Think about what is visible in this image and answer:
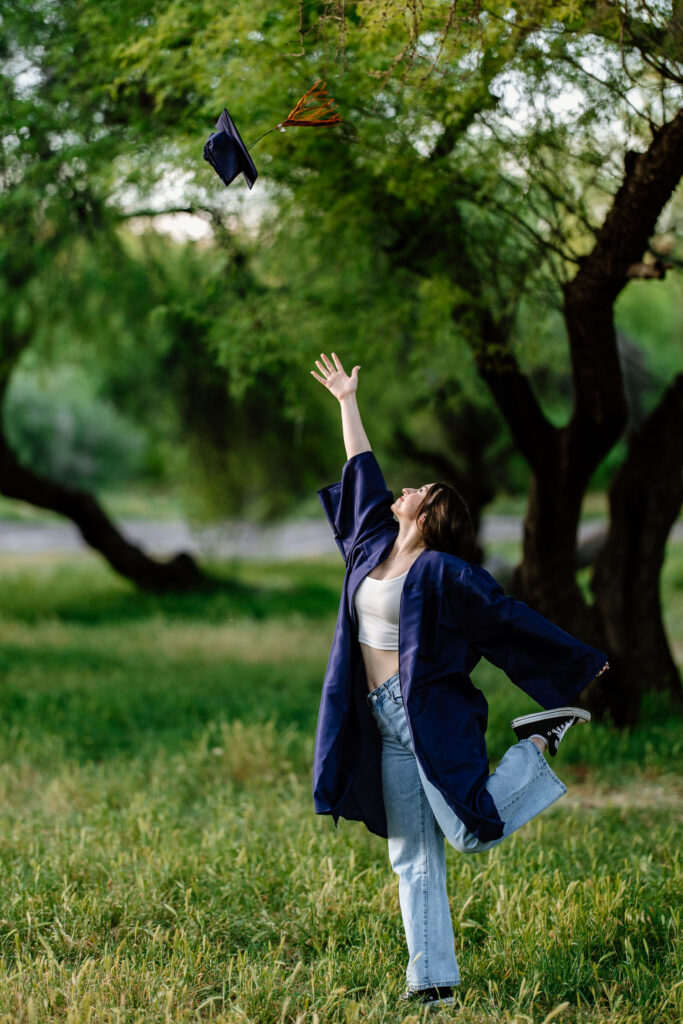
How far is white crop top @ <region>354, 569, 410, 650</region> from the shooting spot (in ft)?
11.0

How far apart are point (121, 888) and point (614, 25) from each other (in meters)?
4.67

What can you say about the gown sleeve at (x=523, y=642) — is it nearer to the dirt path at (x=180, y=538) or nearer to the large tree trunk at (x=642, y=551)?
the large tree trunk at (x=642, y=551)

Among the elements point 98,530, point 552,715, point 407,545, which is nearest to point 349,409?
point 407,545

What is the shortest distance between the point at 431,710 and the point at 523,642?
39 cm

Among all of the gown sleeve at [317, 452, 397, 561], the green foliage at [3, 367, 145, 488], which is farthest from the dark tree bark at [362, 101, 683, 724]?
the green foliage at [3, 367, 145, 488]

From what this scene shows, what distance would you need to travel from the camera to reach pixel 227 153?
3967 millimetres

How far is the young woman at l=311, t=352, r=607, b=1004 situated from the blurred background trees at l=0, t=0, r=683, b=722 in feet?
7.14

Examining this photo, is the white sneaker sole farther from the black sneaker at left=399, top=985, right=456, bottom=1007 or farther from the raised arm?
the raised arm

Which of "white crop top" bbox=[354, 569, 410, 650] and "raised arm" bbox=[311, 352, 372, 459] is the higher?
"raised arm" bbox=[311, 352, 372, 459]

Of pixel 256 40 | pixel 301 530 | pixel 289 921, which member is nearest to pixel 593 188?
pixel 256 40

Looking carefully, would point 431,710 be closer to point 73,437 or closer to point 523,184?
point 523,184

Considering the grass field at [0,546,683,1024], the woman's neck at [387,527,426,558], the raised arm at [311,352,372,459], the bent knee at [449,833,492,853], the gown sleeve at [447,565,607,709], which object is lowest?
the grass field at [0,546,683,1024]

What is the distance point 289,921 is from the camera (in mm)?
3998

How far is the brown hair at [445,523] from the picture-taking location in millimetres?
3373
